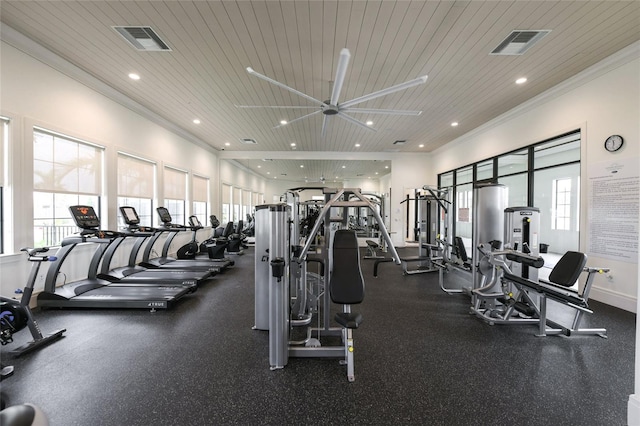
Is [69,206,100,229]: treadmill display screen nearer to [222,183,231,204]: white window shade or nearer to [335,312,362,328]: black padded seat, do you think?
[335,312,362,328]: black padded seat

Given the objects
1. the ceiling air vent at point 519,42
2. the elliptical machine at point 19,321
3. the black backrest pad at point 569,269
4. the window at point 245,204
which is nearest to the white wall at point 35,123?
the elliptical machine at point 19,321

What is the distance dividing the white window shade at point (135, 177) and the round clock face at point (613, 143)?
26.7 feet

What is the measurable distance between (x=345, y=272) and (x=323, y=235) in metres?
0.85

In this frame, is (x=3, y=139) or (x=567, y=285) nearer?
(x=567, y=285)

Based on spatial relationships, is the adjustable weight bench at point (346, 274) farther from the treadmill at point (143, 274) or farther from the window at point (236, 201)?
the window at point (236, 201)

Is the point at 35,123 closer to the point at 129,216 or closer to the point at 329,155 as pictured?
the point at 129,216

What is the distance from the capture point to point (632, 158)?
3426 millimetres

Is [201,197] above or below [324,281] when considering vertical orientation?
above

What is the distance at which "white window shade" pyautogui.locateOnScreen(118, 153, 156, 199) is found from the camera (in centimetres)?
523

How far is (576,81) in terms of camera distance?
405cm

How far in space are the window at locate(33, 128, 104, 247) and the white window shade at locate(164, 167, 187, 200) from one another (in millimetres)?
2077

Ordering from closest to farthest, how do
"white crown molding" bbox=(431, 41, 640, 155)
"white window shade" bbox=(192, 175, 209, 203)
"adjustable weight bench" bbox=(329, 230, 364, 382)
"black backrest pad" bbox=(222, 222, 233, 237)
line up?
1. "adjustable weight bench" bbox=(329, 230, 364, 382)
2. "white crown molding" bbox=(431, 41, 640, 155)
3. "black backrest pad" bbox=(222, 222, 233, 237)
4. "white window shade" bbox=(192, 175, 209, 203)

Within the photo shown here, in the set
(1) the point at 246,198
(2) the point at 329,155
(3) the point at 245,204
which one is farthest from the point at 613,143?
(1) the point at 246,198

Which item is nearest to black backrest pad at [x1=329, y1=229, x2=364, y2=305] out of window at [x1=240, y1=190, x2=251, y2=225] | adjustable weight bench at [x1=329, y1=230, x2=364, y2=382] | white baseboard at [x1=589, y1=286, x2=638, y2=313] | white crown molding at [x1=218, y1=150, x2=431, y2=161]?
adjustable weight bench at [x1=329, y1=230, x2=364, y2=382]
